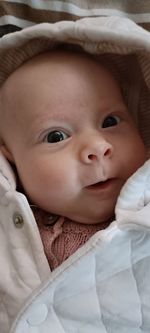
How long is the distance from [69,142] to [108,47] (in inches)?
6.1

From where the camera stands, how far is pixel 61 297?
0.91m

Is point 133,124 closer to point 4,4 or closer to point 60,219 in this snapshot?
point 60,219

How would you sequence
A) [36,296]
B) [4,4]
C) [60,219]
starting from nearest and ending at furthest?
[36,296] < [60,219] < [4,4]

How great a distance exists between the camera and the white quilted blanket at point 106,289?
0.87 meters

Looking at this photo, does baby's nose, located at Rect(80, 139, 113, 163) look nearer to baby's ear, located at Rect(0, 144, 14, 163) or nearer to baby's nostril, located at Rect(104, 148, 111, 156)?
baby's nostril, located at Rect(104, 148, 111, 156)

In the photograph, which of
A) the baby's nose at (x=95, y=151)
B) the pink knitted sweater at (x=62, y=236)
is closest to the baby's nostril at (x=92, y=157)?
the baby's nose at (x=95, y=151)

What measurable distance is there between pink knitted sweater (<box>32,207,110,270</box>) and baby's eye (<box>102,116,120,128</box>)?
0.50ft

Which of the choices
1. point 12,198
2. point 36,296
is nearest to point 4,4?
point 12,198

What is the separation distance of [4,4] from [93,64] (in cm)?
24

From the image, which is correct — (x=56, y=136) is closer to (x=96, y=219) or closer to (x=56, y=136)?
(x=56, y=136)

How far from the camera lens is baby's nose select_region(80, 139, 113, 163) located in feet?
2.93

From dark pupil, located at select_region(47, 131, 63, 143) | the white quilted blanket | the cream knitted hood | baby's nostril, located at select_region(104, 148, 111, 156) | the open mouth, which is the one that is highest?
the cream knitted hood

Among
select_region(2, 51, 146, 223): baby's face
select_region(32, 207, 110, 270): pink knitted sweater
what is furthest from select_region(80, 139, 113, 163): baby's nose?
select_region(32, 207, 110, 270): pink knitted sweater

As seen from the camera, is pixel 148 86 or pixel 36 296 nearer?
pixel 36 296
